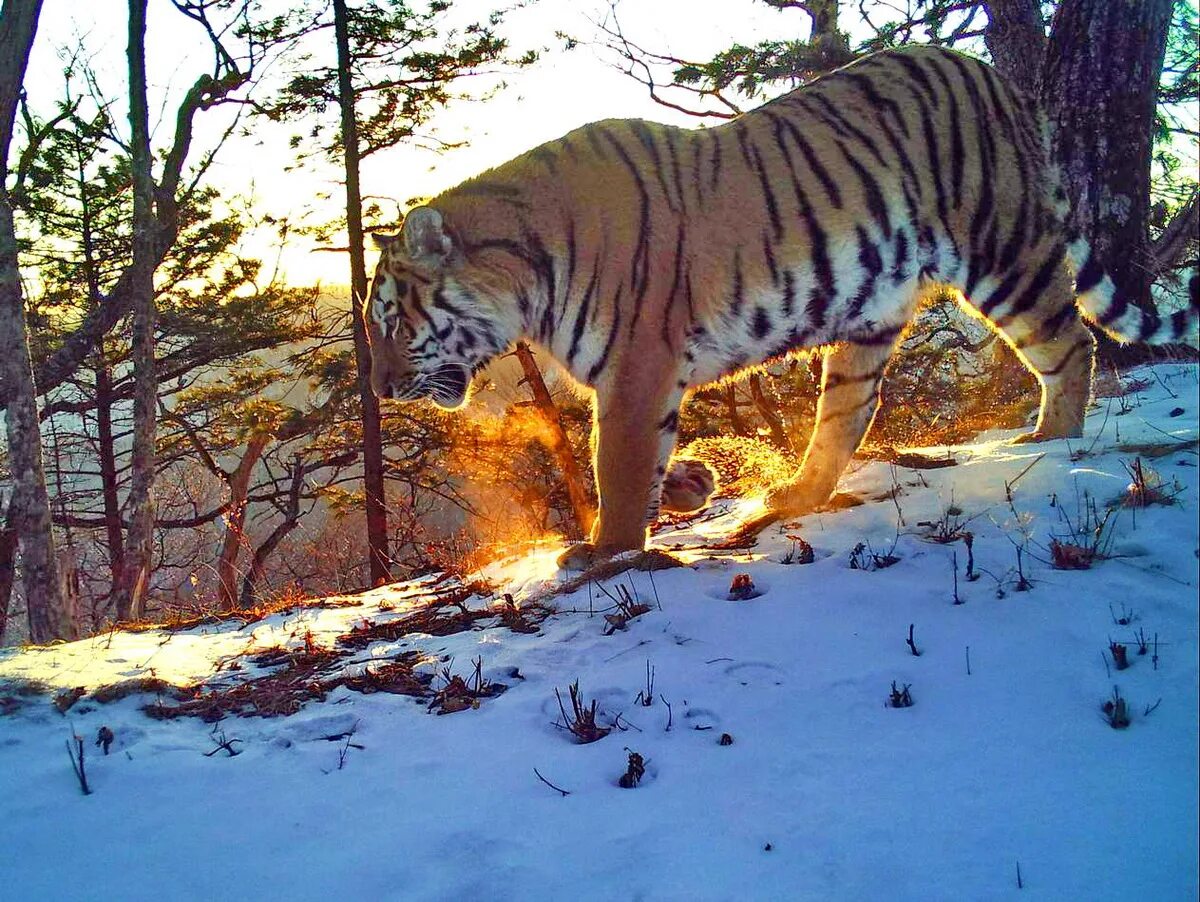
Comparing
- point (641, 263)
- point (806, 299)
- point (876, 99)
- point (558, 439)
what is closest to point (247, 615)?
point (641, 263)

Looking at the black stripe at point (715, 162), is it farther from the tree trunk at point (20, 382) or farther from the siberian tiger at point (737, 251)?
the tree trunk at point (20, 382)

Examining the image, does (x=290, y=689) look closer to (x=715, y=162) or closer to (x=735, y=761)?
(x=735, y=761)

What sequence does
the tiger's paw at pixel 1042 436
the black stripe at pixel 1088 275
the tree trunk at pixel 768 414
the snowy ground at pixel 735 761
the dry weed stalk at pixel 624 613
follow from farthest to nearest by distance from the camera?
the tree trunk at pixel 768 414, the tiger's paw at pixel 1042 436, the black stripe at pixel 1088 275, the dry weed stalk at pixel 624 613, the snowy ground at pixel 735 761

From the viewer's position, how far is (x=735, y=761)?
233cm

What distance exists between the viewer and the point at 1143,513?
3.25 meters

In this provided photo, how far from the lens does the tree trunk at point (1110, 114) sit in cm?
641

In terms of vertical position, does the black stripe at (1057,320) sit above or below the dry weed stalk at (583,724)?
above

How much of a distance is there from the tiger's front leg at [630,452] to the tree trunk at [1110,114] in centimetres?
417

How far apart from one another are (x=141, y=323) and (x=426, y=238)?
814 cm

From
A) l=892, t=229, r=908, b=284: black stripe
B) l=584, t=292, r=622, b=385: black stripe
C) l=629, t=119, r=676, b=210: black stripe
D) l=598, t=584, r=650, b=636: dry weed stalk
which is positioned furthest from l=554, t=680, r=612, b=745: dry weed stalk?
l=892, t=229, r=908, b=284: black stripe

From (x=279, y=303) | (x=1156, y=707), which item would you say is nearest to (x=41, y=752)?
(x=1156, y=707)

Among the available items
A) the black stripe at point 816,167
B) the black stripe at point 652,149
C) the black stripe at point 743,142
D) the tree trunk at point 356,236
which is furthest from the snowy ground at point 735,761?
the tree trunk at point 356,236

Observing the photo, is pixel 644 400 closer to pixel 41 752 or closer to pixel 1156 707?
pixel 1156 707

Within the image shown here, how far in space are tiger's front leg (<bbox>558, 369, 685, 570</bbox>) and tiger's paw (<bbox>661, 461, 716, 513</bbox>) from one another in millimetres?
1211
